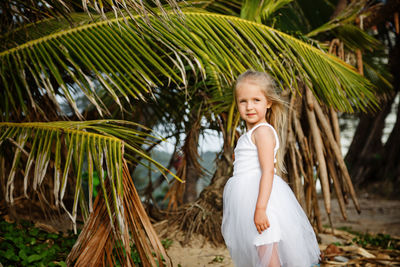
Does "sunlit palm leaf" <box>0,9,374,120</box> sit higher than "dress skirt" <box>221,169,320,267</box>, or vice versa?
"sunlit palm leaf" <box>0,9,374,120</box>

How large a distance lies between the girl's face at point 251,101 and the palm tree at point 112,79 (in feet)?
1.10

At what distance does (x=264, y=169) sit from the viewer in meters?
1.53

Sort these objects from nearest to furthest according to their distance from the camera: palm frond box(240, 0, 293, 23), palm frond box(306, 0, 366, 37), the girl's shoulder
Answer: the girl's shoulder → palm frond box(240, 0, 293, 23) → palm frond box(306, 0, 366, 37)

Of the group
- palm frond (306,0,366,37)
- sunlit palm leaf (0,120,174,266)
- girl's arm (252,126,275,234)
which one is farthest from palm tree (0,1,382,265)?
palm frond (306,0,366,37)

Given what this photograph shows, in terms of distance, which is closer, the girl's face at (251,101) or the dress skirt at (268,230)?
the dress skirt at (268,230)

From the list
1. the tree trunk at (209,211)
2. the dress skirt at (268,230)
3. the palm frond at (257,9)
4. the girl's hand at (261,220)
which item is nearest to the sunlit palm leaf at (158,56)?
the palm frond at (257,9)

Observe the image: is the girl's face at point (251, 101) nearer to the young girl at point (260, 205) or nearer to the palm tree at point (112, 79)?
the young girl at point (260, 205)

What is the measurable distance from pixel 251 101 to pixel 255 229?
0.57 meters

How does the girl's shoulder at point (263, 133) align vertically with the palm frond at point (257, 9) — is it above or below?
below

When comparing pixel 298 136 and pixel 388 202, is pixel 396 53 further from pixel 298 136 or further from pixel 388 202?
pixel 298 136

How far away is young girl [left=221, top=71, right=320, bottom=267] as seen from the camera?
1485mm

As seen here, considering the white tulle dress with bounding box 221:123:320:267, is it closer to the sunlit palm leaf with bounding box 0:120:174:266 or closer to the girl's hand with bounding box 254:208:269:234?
the girl's hand with bounding box 254:208:269:234

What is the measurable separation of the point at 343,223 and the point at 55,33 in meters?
4.77

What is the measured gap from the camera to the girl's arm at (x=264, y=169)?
1.46 metres
